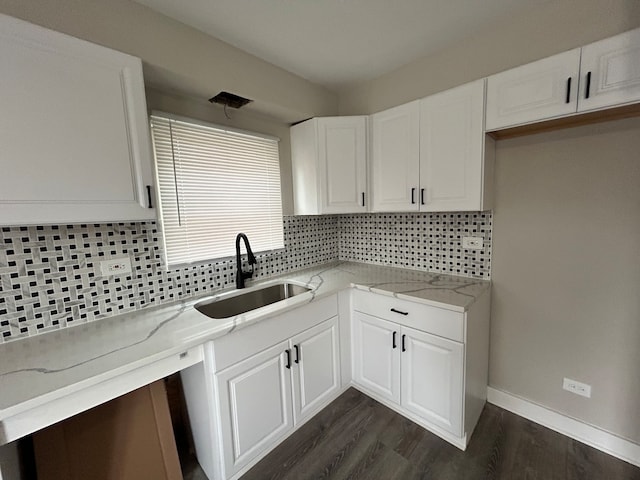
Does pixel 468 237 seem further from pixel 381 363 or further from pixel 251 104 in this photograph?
pixel 251 104

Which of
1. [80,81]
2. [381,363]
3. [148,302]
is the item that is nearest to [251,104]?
[80,81]

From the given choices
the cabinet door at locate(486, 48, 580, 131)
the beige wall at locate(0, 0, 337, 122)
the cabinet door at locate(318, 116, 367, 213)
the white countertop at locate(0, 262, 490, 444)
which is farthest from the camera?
the cabinet door at locate(318, 116, 367, 213)

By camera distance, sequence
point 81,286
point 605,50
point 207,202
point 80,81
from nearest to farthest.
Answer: point 80,81, point 605,50, point 81,286, point 207,202

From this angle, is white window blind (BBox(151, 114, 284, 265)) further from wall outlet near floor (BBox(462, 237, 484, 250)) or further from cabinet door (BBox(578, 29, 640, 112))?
cabinet door (BBox(578, 29, 640, 112))

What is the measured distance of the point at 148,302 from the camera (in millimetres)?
1551

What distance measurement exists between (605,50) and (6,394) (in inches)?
104

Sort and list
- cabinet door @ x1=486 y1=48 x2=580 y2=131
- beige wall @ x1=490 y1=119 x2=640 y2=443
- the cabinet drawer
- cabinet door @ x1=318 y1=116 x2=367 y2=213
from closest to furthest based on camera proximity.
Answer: cabinet door @ x1=486 y1=48 x2=580 y2=131, beige wall @ x1=490 y1=119 x2=640 y2=443, the cabinet drawer, cabinet door @ x1=318 y1=116 x2=367 y2=213

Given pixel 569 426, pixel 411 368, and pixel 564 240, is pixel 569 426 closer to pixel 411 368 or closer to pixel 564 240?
pixel 411 368

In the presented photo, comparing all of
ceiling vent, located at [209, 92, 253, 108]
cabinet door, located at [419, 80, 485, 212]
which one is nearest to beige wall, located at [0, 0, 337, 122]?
ceiling vent, located at [209, 92, 253, 108]

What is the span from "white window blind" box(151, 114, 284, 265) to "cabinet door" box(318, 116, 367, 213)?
412 mm

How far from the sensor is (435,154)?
173 centimetres

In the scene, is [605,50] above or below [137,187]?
above

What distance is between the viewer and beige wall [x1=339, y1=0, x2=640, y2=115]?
4.26 feet

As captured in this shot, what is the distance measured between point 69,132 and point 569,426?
300cm
